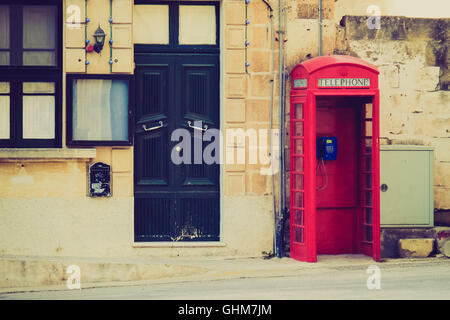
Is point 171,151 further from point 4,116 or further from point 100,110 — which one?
Result: point 4,116

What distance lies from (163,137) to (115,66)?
132 cm

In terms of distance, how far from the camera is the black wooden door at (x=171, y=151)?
41.2ft

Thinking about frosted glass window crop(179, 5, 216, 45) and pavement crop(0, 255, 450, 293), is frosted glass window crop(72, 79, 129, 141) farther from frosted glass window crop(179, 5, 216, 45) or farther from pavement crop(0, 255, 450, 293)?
pavement crop(0, 255, 450, 293)

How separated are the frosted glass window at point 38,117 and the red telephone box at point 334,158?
12.3 ft

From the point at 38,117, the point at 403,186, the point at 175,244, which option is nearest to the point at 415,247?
the point at 403,186

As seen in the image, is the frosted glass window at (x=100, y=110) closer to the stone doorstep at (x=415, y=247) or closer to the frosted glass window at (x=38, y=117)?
the frosted glass window at (x=38, y=117)

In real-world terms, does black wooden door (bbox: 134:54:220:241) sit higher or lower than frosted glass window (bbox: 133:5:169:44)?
Answer: lower

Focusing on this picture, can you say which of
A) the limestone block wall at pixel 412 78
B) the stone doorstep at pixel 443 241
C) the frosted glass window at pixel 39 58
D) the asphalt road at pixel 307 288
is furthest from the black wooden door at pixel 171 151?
the stone doorstep at pixel 443 241

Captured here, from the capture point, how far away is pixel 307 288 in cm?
1023

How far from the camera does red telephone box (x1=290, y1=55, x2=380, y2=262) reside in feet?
38.9

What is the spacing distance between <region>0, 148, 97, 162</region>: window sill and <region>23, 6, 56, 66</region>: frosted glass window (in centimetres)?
138

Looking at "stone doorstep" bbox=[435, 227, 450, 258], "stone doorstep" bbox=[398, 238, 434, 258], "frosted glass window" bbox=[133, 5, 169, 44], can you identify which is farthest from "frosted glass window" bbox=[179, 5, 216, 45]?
"stone doorstep" bbox=[435, 227, 450, 258]

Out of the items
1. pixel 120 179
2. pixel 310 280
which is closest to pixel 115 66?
pixel 120 179
